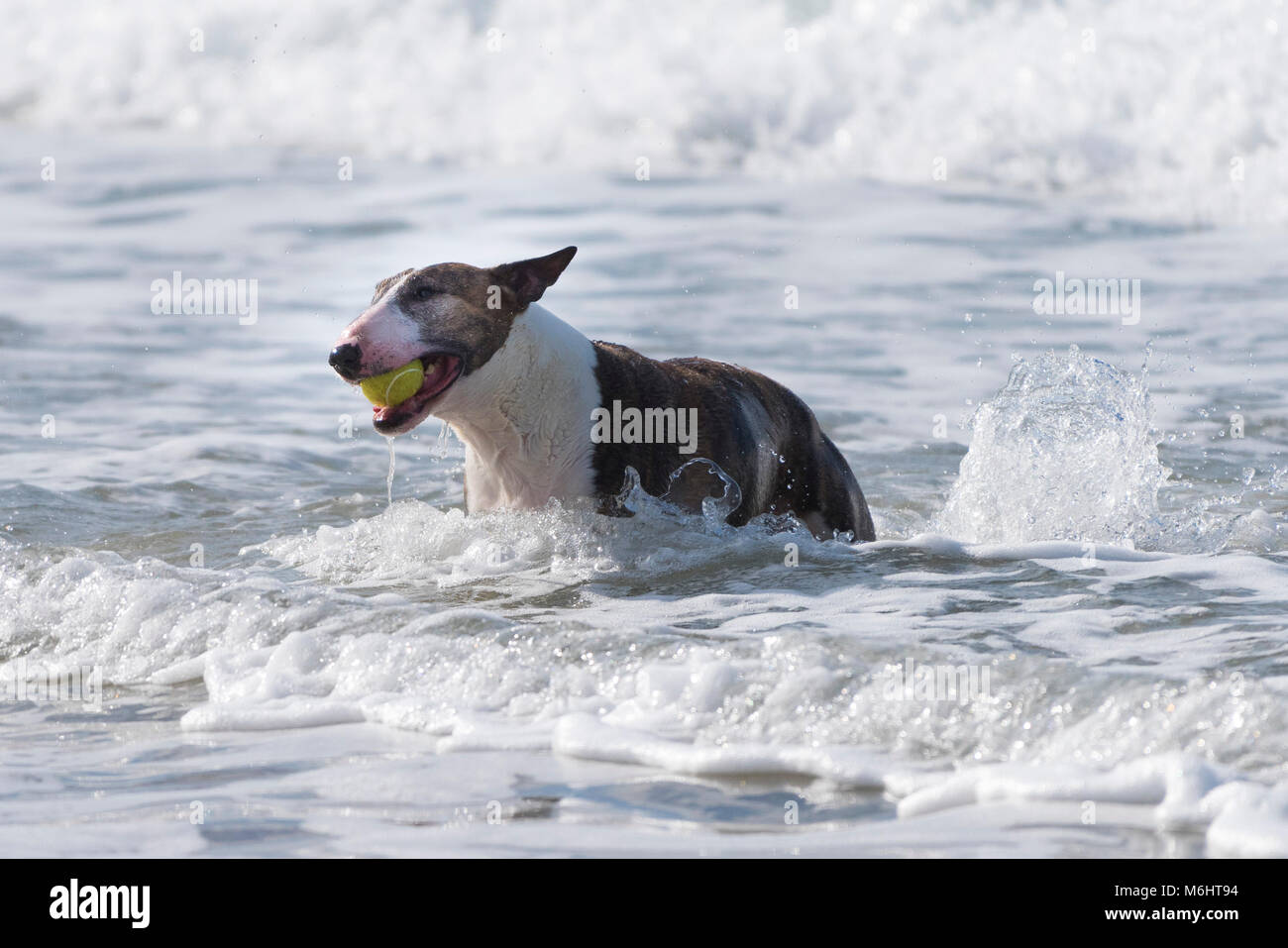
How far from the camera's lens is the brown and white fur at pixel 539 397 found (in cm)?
669

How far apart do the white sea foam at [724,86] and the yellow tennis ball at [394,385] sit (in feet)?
41.1

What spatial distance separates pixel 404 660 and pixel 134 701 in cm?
90

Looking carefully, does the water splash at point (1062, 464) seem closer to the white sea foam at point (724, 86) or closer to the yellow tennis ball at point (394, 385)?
the yellow tennis ball at point (394, 385)

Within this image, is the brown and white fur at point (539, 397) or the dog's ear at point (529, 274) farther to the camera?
the dog's ear at point (529, 274)

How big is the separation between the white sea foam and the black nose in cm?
1285

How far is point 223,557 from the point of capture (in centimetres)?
779

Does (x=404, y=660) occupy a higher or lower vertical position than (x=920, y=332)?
lower

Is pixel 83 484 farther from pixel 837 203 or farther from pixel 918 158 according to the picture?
pixel 918 158

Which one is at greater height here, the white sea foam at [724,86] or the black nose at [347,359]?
the white sea foam at [724,86]

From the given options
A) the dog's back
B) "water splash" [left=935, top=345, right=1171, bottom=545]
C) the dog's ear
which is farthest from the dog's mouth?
"water splash" [left=935, top=345, right=1171, bottom=545]

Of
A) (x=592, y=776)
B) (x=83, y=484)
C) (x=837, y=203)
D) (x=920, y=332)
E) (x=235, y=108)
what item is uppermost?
(x=235, y=108)

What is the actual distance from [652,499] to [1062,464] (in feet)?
7.47


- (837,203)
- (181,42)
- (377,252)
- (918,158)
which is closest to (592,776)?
(377,252)

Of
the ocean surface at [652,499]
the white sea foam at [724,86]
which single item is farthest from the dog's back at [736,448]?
the white sea foam at [724,86]
